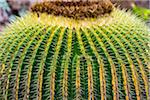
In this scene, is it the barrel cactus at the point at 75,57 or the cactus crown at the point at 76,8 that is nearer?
the barrel cactus at the point at 75,57

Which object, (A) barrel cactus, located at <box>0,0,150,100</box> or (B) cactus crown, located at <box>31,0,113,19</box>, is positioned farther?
(B) cactus crown, located at <box>31,0,113,19</box>

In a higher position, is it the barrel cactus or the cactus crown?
the cactus crown

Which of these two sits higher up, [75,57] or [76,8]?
[76,8]

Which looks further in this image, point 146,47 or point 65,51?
point 146,47

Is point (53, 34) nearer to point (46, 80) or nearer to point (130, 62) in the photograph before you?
point (46, 80)

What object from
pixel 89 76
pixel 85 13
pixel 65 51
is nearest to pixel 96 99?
pixel 89 76

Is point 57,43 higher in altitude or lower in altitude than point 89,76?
higher

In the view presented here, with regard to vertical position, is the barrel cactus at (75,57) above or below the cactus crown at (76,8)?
below

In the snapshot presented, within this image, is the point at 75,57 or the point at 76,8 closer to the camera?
the point at 75,57
